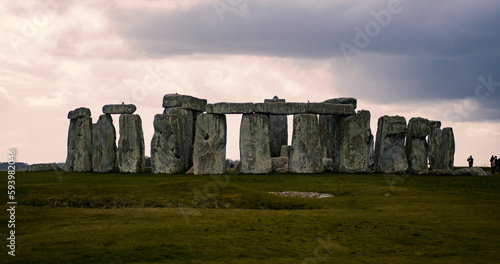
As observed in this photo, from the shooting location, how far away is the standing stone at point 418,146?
37.5m

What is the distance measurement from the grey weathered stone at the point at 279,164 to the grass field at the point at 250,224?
25.9ft

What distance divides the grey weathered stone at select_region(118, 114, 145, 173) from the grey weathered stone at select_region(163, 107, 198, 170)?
193 centimetres

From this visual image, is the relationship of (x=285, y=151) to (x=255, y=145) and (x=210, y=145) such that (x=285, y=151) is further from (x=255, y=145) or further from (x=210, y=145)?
(x=210, y=145)

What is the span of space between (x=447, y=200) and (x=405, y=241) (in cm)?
760

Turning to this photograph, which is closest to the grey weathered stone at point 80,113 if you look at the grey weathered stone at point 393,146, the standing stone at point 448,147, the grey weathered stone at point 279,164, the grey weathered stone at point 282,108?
the grey weathered stone at point 282,108

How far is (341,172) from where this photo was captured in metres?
37.9

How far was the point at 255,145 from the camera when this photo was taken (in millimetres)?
36594

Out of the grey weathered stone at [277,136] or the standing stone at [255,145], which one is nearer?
the standing stone at [255,145]

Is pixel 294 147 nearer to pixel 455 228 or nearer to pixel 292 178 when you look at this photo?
pixel 292 178

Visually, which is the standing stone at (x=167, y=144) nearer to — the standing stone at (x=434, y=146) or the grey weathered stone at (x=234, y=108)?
the grey weathered stone at (x=234, y=108)

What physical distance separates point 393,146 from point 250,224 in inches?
794

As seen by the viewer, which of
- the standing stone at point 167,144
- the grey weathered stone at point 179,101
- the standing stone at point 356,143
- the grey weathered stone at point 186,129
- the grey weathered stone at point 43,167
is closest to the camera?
the standing stone at point 167,144

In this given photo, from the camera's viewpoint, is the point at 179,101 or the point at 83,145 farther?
the point at 83,145

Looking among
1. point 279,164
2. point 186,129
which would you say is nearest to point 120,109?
point 186,129
